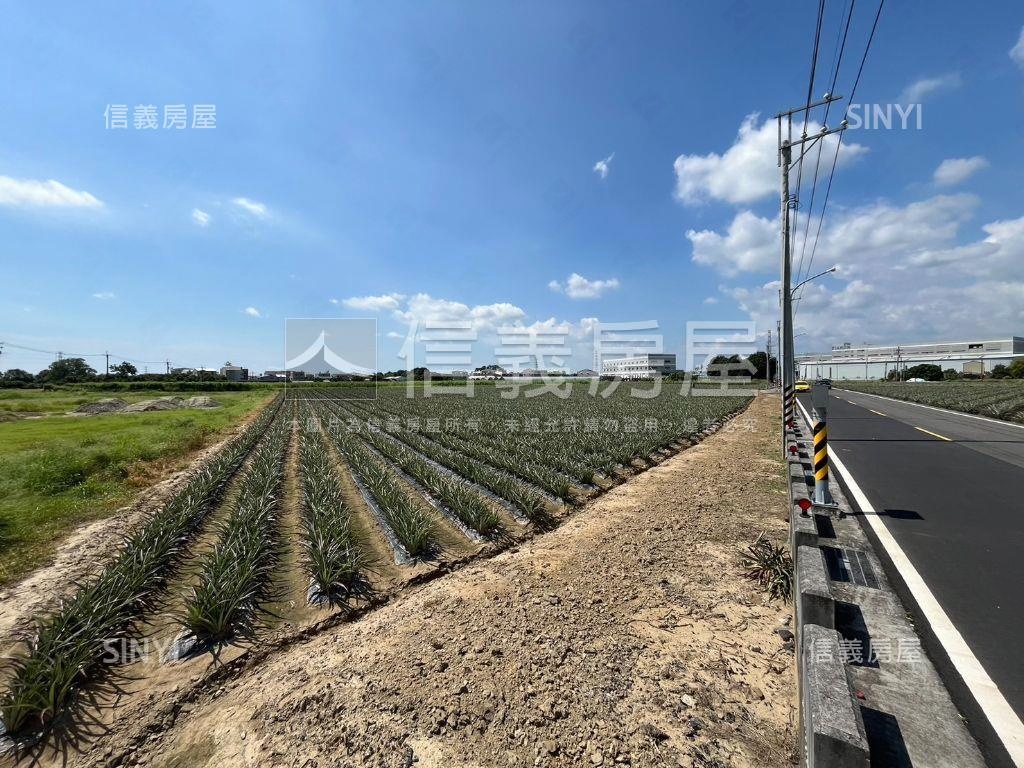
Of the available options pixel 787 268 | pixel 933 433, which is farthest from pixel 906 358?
pixel 787 268

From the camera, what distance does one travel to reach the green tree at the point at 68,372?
228ft

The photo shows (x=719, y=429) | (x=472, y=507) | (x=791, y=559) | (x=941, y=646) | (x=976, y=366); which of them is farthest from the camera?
(x=976, y=366)

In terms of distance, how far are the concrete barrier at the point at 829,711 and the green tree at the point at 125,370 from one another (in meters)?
108

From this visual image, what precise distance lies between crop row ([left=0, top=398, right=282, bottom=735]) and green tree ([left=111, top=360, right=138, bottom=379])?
100945 mm

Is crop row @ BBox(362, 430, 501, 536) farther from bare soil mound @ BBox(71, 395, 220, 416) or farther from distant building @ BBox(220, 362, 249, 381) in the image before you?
distant building @ BBox(220, 362, 249, 381)

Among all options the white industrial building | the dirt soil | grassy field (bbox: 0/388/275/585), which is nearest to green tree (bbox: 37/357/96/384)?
grassy field (bbox: 0/388/275/585)

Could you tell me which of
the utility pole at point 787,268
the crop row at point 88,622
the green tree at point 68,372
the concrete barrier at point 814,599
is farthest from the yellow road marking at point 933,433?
the green tree at point 68,372

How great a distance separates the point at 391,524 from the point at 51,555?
15.3 feet

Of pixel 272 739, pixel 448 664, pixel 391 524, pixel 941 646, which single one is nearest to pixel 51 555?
pixel 391 524

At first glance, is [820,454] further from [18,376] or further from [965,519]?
[18,376]

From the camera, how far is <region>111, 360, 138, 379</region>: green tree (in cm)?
7949

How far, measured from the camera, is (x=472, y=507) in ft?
20.3

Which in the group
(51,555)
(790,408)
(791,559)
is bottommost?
(51,555)

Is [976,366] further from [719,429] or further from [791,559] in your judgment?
[791,559]
